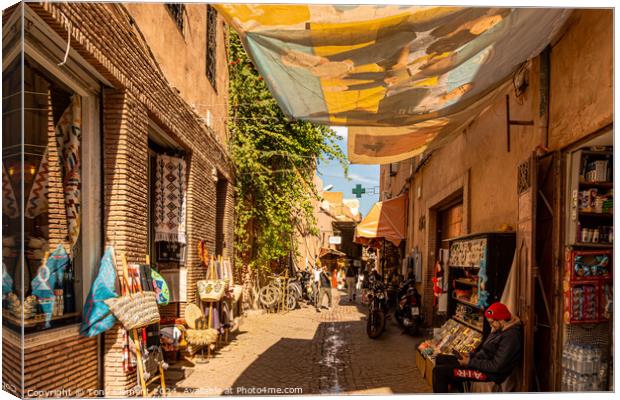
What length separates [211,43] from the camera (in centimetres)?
1111

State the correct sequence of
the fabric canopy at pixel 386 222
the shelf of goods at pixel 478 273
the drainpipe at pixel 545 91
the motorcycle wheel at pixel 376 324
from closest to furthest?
the drainpipe at pixel 545 91 → the shelf of goods at pixel 478 273 → the motorcycle wheel at pixel 376 324 → the fabric canopy at pixel 386 222

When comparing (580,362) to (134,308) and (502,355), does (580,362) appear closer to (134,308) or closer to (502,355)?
(502,355)

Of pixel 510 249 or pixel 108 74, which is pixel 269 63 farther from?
pixel 510 249

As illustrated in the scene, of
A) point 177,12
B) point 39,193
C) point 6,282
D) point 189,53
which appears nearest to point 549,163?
point 39,193

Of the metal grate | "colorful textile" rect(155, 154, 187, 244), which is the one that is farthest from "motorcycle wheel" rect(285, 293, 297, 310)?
the metal grate

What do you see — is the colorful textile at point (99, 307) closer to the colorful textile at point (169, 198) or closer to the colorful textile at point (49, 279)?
the colorful textile at point (49, 279)

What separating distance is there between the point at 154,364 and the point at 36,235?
→ 223 cm

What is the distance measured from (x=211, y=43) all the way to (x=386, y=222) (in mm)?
7585

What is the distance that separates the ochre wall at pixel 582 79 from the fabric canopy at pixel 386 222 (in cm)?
1019

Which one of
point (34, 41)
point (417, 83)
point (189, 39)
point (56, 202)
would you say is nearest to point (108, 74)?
point (34, 41)

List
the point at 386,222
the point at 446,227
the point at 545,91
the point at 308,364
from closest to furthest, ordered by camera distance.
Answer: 1. the point at 545,91
2. the point at 308,364
3. the point at 446,227
4. the point at 386,222

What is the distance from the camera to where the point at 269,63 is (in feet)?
15.8

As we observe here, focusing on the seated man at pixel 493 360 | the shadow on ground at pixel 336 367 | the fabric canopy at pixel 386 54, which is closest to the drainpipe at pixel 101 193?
the shadow on ground at pixel 336 367

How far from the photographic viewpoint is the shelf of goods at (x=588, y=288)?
4668 millimetres
